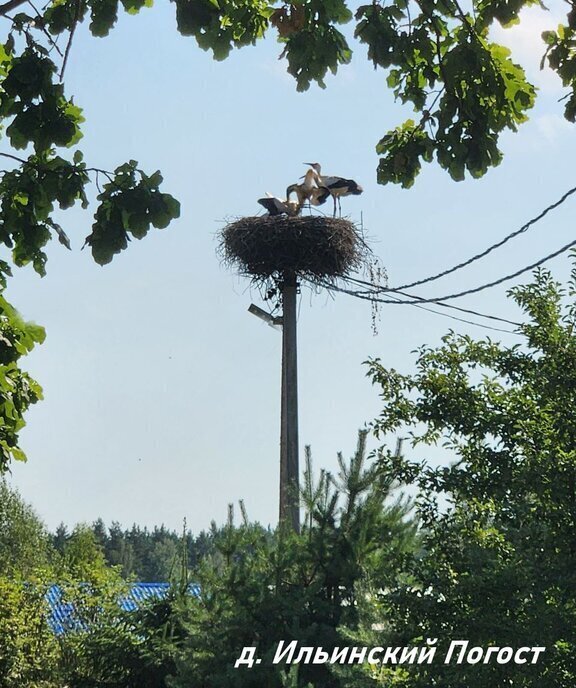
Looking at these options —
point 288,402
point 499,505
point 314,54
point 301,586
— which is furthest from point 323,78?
point 288,402

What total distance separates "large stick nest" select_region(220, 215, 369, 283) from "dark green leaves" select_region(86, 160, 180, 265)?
8.06 meters

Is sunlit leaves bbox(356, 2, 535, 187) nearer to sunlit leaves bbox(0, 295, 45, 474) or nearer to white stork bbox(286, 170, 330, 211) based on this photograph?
sunlit leaves bbox(0, 295, 45, 474)

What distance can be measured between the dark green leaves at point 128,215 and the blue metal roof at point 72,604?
17.7 ft

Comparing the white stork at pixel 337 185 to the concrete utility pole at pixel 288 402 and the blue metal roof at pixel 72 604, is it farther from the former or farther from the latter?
the blue metal roof at pixel 72 604

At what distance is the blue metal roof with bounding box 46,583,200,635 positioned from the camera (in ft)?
36.6

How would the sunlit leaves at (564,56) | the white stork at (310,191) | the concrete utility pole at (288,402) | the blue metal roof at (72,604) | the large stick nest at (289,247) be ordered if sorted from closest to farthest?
the sunlit leaves at (564,56) < the blue metal roof at (72,604) < the concrete utility pole at (288,402) < the large stick nest at (289,247) < the white stork at (310,191)

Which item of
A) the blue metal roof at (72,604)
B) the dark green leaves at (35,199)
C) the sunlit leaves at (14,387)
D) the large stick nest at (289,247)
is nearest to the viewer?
the dark green leaves at (35,199)

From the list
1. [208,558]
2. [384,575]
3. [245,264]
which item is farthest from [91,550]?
[384,575]

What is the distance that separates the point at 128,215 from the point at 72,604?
7646mm

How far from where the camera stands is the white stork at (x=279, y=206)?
14438mm

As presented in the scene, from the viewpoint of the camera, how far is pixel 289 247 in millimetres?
13828

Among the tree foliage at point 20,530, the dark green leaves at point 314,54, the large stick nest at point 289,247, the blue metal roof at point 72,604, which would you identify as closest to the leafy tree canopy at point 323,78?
the dark green leaves at point 314,54

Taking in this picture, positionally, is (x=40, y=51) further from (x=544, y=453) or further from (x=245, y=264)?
(x=245, y=264)

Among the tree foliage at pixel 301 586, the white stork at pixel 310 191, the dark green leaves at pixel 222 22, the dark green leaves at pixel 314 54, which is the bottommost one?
the tree foliage at pixel 301 586
